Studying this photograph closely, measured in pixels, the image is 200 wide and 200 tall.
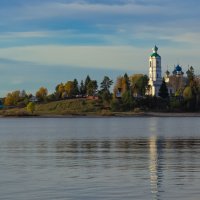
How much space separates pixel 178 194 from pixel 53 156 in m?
20.2

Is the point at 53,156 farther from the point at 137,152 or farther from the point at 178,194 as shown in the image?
the point at 178,194

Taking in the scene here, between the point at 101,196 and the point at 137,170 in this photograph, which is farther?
the point at 137,170

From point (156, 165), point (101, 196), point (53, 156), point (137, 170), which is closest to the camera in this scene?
point (101, 196)

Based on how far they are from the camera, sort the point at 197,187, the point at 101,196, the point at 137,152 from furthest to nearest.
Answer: the point at 137,152, the point at 197,187, the point at 101,196

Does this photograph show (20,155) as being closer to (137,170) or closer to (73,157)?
(73,157)

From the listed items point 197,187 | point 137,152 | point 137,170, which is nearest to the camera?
point 197,187

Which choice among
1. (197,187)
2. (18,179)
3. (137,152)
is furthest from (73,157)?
(197,187)

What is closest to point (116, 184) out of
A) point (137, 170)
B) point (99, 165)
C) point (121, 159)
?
point (137, 170)

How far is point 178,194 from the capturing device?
1121 inches

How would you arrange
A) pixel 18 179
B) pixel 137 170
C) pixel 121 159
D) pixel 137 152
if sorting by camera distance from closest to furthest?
pixel 18 179 → pixel 137 170 → pixel 121 159 → pixel 137 152

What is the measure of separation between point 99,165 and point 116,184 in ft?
28.6

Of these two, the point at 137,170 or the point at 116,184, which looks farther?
the point at 137,170

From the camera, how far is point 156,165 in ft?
131

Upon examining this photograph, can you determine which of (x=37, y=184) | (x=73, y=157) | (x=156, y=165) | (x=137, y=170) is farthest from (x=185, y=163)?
(x=37, y=184)
